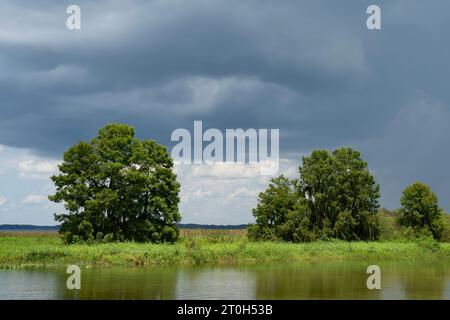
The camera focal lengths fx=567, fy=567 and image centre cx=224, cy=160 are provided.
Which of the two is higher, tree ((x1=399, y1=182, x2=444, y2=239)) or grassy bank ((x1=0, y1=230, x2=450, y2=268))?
tree ((x1=399, y1=182, x2=444, y2=239))

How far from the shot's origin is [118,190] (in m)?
54.7

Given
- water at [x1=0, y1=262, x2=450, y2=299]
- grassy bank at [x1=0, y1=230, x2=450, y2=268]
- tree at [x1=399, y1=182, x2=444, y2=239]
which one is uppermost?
tree at [x1=399, y1=182, x2=444, y2=239]

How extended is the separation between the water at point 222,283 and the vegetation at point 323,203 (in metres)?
22.0

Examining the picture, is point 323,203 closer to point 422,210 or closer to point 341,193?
point 341,193

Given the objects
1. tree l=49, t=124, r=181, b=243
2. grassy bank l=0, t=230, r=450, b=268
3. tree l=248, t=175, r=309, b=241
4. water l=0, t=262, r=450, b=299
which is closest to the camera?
water l=0, t=262, r=450, b=299

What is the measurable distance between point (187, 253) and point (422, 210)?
147 feet

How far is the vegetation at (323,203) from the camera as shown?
6488 centimetres

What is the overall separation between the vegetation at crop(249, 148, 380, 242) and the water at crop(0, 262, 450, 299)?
22039mm

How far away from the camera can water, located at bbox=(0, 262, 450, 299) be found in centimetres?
2731

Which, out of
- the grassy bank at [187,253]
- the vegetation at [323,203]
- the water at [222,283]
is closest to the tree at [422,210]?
the vegetation at [323,203]

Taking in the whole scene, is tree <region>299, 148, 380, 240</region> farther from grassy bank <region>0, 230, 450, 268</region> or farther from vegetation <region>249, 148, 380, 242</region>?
grassy bank <region>0, 230, 450, 268</region>

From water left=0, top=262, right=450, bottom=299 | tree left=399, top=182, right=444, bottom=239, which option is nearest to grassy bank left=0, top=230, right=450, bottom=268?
water left=0, top=262, right=450, bottom=299

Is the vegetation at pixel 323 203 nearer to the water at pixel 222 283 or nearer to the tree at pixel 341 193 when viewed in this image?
the tree at pixel 341 193
